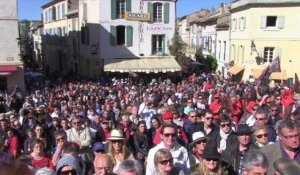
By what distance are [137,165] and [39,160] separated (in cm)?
247

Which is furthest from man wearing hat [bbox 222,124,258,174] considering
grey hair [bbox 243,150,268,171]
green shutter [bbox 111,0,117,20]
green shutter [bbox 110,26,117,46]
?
green shutter [bbox 111,0,117,20]

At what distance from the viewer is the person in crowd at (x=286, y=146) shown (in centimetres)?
462

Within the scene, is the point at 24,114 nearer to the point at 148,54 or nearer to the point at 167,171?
the point at 167,171

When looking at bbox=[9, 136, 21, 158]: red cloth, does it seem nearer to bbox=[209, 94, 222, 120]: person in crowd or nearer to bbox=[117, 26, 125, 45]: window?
bbox=[209, 94, 222, 120]: person in crowd

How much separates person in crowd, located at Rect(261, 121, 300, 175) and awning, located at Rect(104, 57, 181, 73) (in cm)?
2562

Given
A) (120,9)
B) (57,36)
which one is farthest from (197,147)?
(57,36)

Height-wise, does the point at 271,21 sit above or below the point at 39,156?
above

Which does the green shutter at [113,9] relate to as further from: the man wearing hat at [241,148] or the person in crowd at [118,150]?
the man wearing hat at [241,148]

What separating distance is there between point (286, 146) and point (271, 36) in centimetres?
2741

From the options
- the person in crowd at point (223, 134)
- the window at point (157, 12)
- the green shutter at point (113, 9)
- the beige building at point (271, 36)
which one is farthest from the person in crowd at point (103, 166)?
the window at point (157, 12)

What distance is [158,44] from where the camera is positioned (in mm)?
33000

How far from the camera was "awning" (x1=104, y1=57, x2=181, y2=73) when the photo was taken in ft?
99.4

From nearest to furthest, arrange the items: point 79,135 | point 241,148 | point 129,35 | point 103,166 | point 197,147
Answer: point 103,166
point 241,148
point 197,147
point 79,135
point 129,35

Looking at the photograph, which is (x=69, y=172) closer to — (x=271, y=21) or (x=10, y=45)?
(x=10, y=45)
